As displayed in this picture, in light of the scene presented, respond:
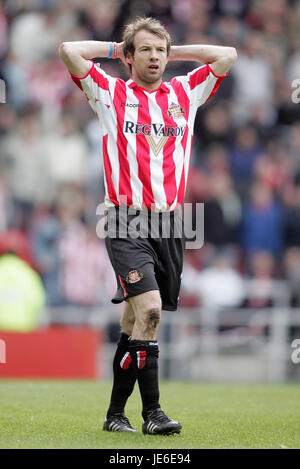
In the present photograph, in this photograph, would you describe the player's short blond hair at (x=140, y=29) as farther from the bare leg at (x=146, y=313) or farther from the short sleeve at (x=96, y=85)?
the bare leg at (x=146, y=313)

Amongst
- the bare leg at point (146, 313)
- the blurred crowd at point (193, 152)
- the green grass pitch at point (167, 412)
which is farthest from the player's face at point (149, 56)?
the blurred crowd at point (193, 152)

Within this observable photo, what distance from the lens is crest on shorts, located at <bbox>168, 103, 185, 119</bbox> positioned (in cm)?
582

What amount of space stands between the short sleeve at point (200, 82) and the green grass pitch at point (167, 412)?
6.93ft

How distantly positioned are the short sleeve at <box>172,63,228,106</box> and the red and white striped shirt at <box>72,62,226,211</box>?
0.16m

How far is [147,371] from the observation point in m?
5.50

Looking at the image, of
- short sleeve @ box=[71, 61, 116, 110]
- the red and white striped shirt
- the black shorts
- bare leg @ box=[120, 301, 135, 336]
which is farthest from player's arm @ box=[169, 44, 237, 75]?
bare leg @ box=[120, 301, 135, 336]

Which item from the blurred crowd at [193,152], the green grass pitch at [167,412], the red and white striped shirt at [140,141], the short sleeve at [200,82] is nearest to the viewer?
the green grass pitch at [167,412]

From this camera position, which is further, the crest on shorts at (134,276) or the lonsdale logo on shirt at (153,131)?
the lonsdale logo on shirt at (153,131)

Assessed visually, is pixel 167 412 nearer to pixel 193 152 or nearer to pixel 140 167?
pixel 140 167

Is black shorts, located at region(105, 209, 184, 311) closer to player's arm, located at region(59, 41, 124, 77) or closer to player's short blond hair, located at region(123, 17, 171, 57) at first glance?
player's arm, located at region(59, 41, 124, 77)

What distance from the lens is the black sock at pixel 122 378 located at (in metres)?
5.83

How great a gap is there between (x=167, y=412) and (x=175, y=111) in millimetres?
2249
